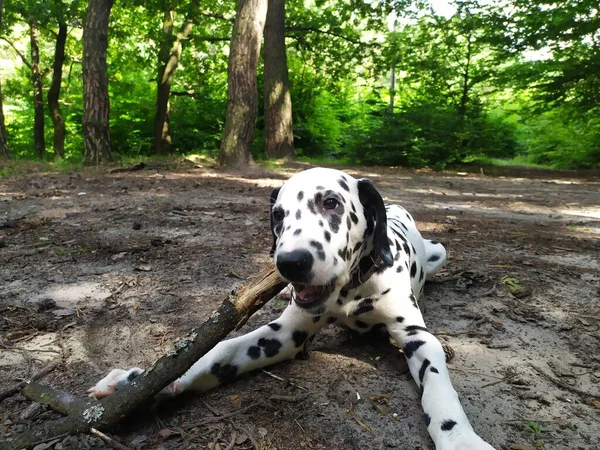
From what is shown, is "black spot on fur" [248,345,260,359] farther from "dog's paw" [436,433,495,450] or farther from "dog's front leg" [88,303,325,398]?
"dog's paw" [436,433,495,450]

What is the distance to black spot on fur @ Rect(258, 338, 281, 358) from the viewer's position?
271cm

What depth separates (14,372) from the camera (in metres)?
2.61

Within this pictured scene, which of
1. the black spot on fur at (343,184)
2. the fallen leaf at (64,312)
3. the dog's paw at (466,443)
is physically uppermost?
the black spot on fur at (343,184)

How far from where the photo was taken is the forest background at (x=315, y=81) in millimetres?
12422

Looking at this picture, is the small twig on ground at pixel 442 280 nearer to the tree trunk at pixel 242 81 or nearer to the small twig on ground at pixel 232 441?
the small twig on ground at pixel 232 441

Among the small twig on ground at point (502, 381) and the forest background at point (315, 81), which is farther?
the forest background at point (315, 81)

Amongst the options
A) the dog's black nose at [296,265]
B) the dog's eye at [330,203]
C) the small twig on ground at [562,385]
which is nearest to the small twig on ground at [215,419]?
the dog's black nose at [296,265]

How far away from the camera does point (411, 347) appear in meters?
2.63

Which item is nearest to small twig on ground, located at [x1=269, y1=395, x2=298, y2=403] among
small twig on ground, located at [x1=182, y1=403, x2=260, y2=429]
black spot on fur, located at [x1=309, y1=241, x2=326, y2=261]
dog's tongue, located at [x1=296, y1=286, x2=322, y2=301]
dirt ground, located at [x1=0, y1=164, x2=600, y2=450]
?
dirt ground, located at [x1=0, y1=164, x2=600, y2=450]

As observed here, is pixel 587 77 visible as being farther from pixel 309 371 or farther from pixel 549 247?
pixel 309 371

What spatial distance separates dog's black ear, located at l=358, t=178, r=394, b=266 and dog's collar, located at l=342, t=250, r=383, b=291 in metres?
0.04

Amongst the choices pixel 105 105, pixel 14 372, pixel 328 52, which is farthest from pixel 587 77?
pixel 14 372

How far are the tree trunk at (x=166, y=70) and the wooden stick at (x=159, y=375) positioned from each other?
17.3 meters

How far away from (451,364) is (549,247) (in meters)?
3.31
